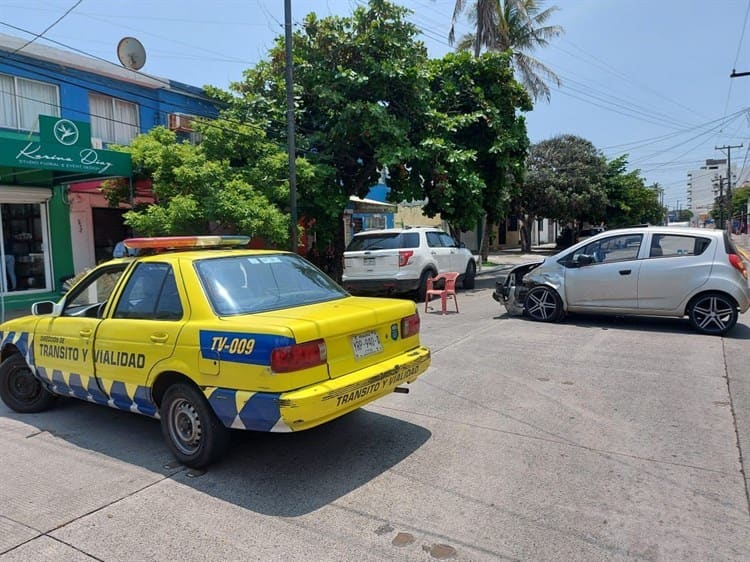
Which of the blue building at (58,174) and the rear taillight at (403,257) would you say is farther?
the rear taillight at (403,257)

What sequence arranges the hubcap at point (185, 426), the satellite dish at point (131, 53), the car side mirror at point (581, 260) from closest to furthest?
the hubcap at point (185, 426)
the car side mirror at point (581, 260)
the satellite dish at point (131, 53)

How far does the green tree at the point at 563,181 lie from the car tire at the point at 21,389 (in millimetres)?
A: 30939

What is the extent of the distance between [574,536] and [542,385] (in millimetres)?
3107

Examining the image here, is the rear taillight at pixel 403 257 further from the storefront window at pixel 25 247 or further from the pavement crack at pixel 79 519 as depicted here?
the pavement crack at pixel 79 519

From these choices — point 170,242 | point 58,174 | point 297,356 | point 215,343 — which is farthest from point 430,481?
point 58,174

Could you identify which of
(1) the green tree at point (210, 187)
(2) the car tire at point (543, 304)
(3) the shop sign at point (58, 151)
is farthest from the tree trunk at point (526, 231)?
(3) the shop sign at point (58, 151)

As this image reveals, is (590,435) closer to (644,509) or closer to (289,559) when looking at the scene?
(644,509)

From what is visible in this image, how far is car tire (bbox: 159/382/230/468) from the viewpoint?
4031mm

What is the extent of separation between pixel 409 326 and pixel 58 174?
9.83m

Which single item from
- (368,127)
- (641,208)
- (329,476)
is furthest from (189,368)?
(641,208)

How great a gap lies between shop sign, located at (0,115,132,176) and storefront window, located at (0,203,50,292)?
11.0ft

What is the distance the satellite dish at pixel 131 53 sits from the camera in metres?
14.6

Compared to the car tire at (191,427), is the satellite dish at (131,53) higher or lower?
higher

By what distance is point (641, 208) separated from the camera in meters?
48.8
